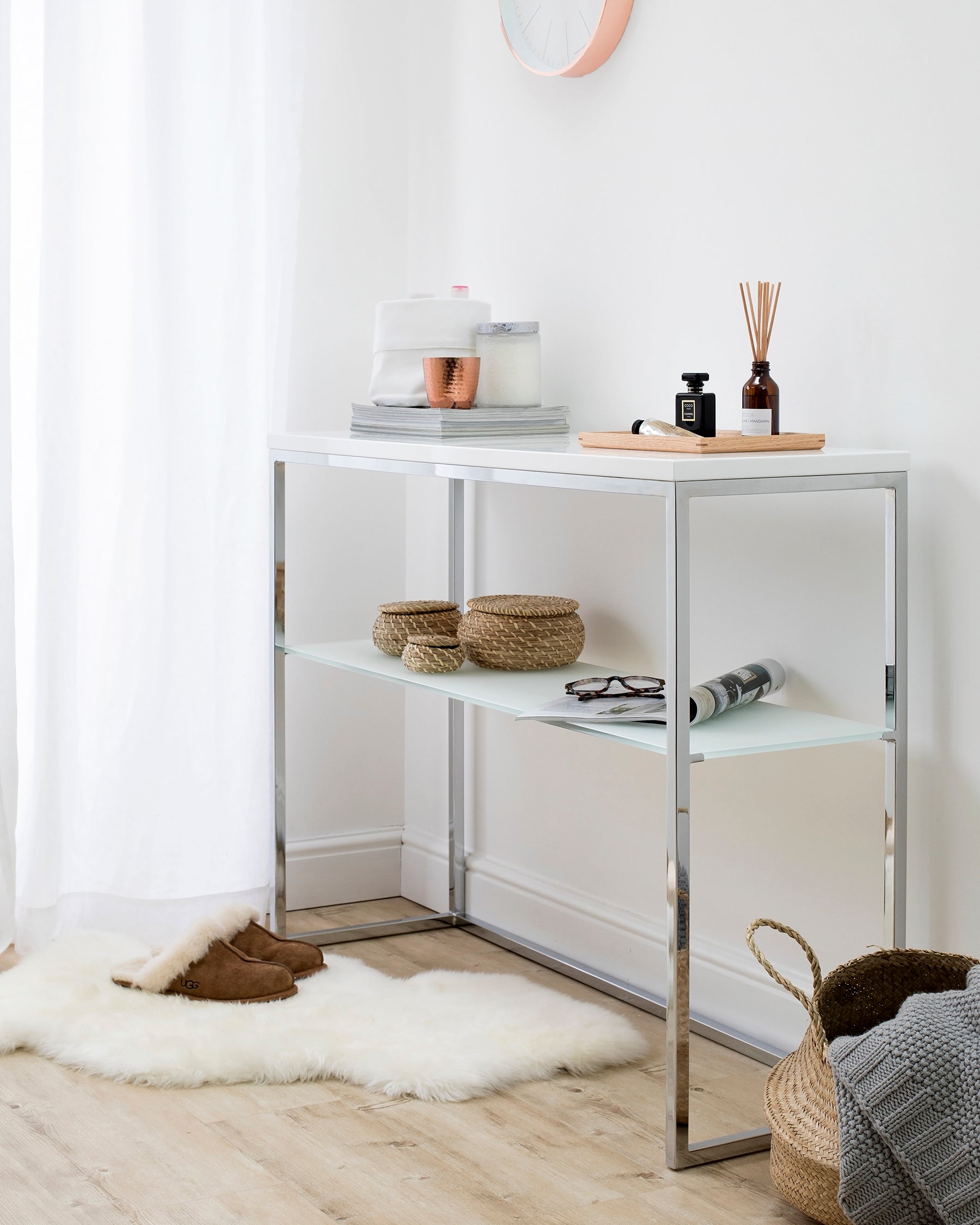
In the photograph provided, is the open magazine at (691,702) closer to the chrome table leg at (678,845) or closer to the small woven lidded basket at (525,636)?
the chrome table leg at (678,845)

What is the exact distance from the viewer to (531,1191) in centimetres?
177

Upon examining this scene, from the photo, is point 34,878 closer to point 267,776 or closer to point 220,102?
point 267,776

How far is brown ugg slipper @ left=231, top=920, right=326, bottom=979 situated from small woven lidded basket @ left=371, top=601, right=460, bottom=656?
517mm

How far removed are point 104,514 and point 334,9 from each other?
3.57 ft

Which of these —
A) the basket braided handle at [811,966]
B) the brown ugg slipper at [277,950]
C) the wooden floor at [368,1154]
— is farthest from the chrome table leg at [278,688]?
the basket braided handle at [811,966]

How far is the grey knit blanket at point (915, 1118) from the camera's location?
58.5 inches

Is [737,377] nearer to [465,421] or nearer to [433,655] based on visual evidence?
[465,421]

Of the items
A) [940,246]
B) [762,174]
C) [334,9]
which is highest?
[334,9]

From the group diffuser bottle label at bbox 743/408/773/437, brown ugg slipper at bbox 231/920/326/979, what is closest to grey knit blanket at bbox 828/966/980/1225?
diffuser bottle label at bbox 743/408/773/437

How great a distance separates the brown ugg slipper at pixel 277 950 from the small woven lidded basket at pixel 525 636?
58 cm

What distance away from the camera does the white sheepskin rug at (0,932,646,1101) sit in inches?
82.5

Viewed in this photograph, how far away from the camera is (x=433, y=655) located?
2371 millimetres

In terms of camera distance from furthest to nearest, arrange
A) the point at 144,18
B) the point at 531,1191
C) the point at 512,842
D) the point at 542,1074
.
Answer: the point at 512,842
the point at 144,18
the point at 542,1074
the point at 531,1191

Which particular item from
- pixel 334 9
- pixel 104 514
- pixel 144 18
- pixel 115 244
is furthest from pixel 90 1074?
pixel 334 9
